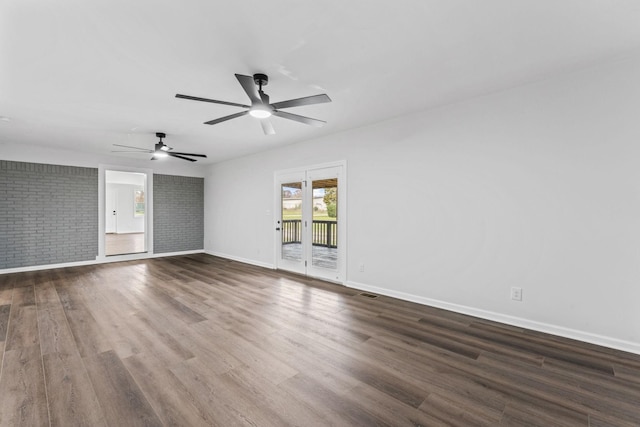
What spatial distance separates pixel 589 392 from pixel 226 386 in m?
2.56

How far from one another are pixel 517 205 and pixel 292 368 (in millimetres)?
Answer: 2870

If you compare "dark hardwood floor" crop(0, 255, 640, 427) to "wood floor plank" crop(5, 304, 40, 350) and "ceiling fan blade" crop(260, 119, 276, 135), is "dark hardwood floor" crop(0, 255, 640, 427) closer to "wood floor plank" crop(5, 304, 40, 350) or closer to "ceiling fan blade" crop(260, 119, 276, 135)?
"wood floor plank" crop(5, 304, 40, 350)

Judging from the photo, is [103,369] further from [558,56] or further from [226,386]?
[558,56]

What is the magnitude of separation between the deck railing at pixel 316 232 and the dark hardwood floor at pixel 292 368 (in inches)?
60.9

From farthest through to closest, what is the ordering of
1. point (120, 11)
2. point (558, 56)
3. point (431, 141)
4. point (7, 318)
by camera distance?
point (431, 141) → point (7, 318) → point (558, 56) → point (120, 11)

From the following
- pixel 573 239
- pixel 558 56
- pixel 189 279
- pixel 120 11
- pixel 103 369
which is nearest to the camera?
pixel 120 11

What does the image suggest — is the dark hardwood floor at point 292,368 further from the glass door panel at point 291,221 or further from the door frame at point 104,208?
the door frame at point 104,208

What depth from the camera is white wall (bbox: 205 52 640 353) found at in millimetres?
2629

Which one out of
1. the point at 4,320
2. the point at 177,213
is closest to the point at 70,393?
the point at 4,320

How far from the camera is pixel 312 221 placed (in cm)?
545

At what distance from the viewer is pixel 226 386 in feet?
6.73

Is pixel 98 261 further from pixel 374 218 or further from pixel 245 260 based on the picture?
pixel 374 218

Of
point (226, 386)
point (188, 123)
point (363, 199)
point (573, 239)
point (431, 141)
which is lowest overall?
point (226, 386)

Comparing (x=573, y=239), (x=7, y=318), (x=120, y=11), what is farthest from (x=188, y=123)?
(x=573, y=239)
